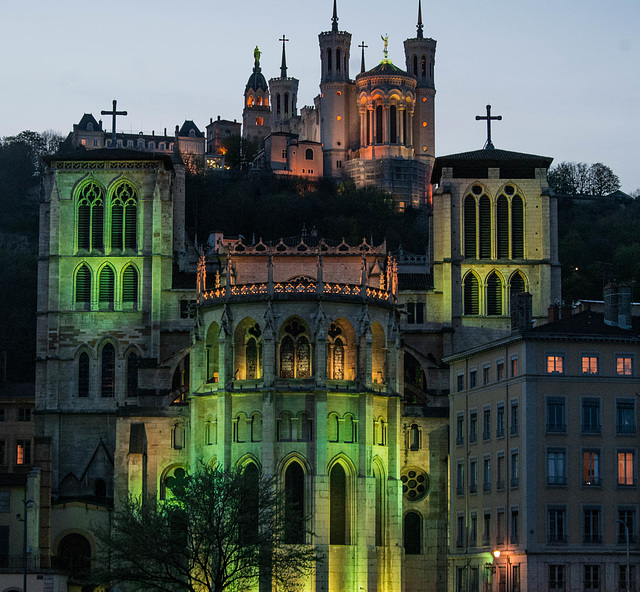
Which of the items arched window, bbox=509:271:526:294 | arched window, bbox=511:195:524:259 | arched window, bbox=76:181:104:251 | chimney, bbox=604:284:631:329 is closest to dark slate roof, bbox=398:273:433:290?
arched window, bbox=509:271:526:294

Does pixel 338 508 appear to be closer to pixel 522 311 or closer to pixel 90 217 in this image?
pixel 522 311

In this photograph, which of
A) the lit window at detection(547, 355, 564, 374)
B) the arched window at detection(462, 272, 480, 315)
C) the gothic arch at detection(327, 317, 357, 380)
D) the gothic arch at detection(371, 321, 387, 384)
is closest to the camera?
Result: the lit window at detection(547, 355, 564, 374)

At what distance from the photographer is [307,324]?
300 feet

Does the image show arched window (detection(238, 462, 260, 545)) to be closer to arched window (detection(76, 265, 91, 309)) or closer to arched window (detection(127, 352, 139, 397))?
arched window (detection(127, 352, 139, 397))

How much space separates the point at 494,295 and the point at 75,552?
1310 inches

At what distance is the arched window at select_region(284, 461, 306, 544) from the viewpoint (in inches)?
3378

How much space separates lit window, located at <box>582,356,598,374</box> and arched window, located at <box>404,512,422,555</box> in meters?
17.0

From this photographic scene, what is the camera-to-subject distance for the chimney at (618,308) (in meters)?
86.8

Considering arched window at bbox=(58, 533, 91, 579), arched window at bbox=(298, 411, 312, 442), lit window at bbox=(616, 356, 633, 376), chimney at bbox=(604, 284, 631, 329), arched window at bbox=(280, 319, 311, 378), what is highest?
chimney at bbox=(604, 284, 631, 329)

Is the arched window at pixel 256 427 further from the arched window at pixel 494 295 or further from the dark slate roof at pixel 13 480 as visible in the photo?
the arched window at pixel 494 295

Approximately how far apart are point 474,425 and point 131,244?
32136 mm

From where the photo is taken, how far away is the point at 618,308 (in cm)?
8738

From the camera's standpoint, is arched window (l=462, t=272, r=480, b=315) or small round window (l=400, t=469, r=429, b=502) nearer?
small round window (l=400, t=469, r=429, b=502)

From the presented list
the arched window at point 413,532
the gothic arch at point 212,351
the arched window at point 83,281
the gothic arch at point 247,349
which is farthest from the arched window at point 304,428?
the arched window at point 83,281
